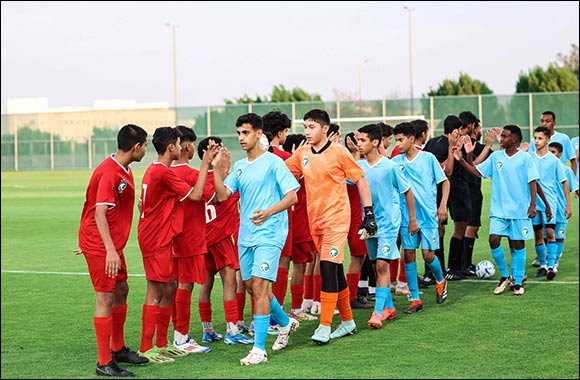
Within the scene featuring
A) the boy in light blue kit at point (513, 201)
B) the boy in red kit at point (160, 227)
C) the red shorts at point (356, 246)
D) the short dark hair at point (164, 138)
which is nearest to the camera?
the boy in red kit at point (160, 227)

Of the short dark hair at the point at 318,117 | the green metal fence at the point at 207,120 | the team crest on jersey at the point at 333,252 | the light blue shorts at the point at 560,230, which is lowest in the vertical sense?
the light blue shorts at the point at 560,230

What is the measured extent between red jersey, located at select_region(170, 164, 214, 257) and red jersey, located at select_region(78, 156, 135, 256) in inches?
34.5

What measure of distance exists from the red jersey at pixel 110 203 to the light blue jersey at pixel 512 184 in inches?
211

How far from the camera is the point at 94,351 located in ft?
25.8

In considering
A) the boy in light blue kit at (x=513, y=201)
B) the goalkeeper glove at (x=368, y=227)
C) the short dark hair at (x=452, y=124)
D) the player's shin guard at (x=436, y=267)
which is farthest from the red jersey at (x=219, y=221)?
the short dark hair at (x=452, y=124)

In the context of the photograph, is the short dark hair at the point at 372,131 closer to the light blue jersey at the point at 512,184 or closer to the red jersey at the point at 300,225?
the red jersey at the point at 300,225

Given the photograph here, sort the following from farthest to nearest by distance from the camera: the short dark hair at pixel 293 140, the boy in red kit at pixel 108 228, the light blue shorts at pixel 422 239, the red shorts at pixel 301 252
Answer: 1. the short dark hair at pixel 293 140
2. the light blue shorts at pixel 422 239
3. the red shorts at pixel 301 252
4. the boy in red kit at pixel 108 228

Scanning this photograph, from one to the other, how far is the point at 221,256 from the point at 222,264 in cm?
8

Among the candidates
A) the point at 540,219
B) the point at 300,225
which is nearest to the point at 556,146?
the point at 540,219

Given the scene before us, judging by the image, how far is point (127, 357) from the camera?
7.38 m

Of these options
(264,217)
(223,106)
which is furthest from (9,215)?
(223,106)

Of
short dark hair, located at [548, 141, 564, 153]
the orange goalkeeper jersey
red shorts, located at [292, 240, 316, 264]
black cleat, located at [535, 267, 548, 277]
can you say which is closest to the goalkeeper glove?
the orange goalkeeper jersey

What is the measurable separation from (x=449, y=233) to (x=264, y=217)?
429 inches

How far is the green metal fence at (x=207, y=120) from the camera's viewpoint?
148 ft
